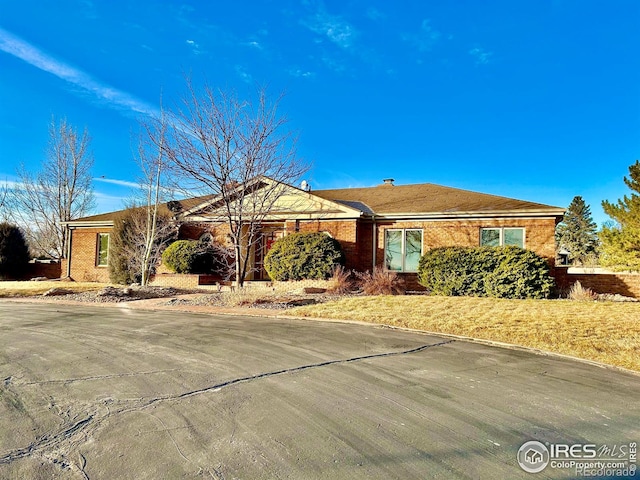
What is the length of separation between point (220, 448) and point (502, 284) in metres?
12.1

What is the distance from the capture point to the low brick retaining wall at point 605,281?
48.6 ft

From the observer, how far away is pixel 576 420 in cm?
364

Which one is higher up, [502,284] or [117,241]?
[117,241]

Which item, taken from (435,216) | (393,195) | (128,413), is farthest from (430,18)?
(128,413)

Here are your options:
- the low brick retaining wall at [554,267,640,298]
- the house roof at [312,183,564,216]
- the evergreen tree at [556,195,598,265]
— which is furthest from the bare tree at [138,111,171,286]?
the evergreen tree at [556,195,598,265]

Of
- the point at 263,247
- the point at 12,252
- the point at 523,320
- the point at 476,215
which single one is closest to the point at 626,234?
the point at 476,215

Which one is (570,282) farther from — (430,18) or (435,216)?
(430,18)

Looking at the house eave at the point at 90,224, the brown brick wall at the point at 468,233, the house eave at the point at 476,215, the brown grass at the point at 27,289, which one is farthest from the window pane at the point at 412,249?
the house eave at the point at 90,224

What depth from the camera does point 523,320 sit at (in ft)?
28.9

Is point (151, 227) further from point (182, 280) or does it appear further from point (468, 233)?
point (468, 233)

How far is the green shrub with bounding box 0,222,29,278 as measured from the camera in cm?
2138

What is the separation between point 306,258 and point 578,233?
1910 inches

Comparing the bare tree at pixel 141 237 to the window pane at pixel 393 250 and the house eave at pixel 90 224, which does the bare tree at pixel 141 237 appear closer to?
the house eave at pixel 90 224

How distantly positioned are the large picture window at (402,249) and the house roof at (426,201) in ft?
3.07
